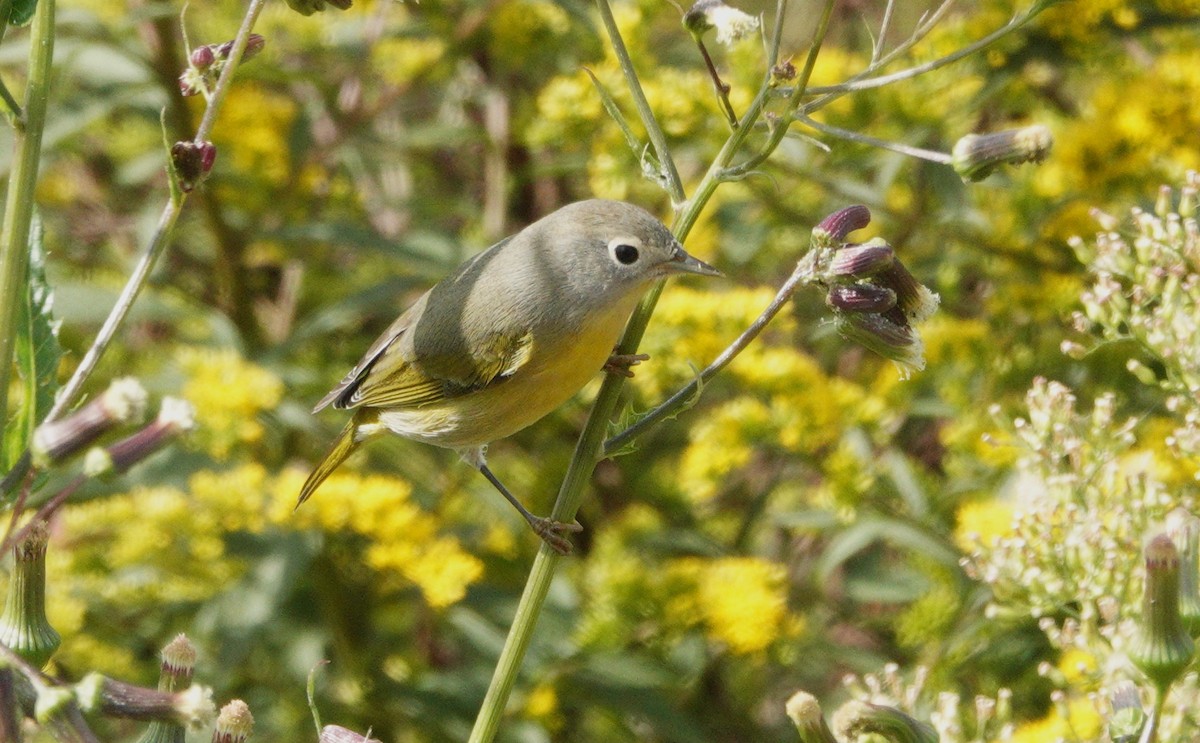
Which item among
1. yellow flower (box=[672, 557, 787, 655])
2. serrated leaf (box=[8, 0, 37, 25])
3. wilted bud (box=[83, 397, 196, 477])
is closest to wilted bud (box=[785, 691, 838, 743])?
wilted bud (box=[83, 397, 196, 477])

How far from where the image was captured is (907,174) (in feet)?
13.1

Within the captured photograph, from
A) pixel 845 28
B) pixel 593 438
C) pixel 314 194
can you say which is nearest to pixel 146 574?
Answer: pixel 314 194

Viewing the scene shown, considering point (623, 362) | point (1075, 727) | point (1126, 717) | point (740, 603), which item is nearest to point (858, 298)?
point (623, 362)

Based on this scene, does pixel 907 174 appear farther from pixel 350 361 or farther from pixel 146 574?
pixel 146 574

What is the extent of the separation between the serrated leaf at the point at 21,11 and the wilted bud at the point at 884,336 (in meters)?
1.02

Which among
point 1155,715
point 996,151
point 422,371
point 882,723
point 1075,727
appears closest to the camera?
point 1155,715

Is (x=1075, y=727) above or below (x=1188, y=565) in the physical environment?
below

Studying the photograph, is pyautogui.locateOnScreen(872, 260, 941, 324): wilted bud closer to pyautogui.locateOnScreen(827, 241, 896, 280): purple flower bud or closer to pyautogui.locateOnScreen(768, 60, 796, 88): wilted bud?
pyautogui.locateOnScreen(827, 241, 896, 280): purple flower bud

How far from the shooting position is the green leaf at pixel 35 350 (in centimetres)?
154

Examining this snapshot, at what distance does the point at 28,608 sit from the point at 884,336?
1.08 m

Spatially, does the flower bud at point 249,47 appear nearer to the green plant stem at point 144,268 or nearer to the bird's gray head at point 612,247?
the green plant stem at point 144,268

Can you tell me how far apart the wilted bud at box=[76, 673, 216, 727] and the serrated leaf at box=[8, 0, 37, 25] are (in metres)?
0.74

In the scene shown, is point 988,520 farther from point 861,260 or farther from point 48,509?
point 48,509

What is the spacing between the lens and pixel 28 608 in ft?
4.52
